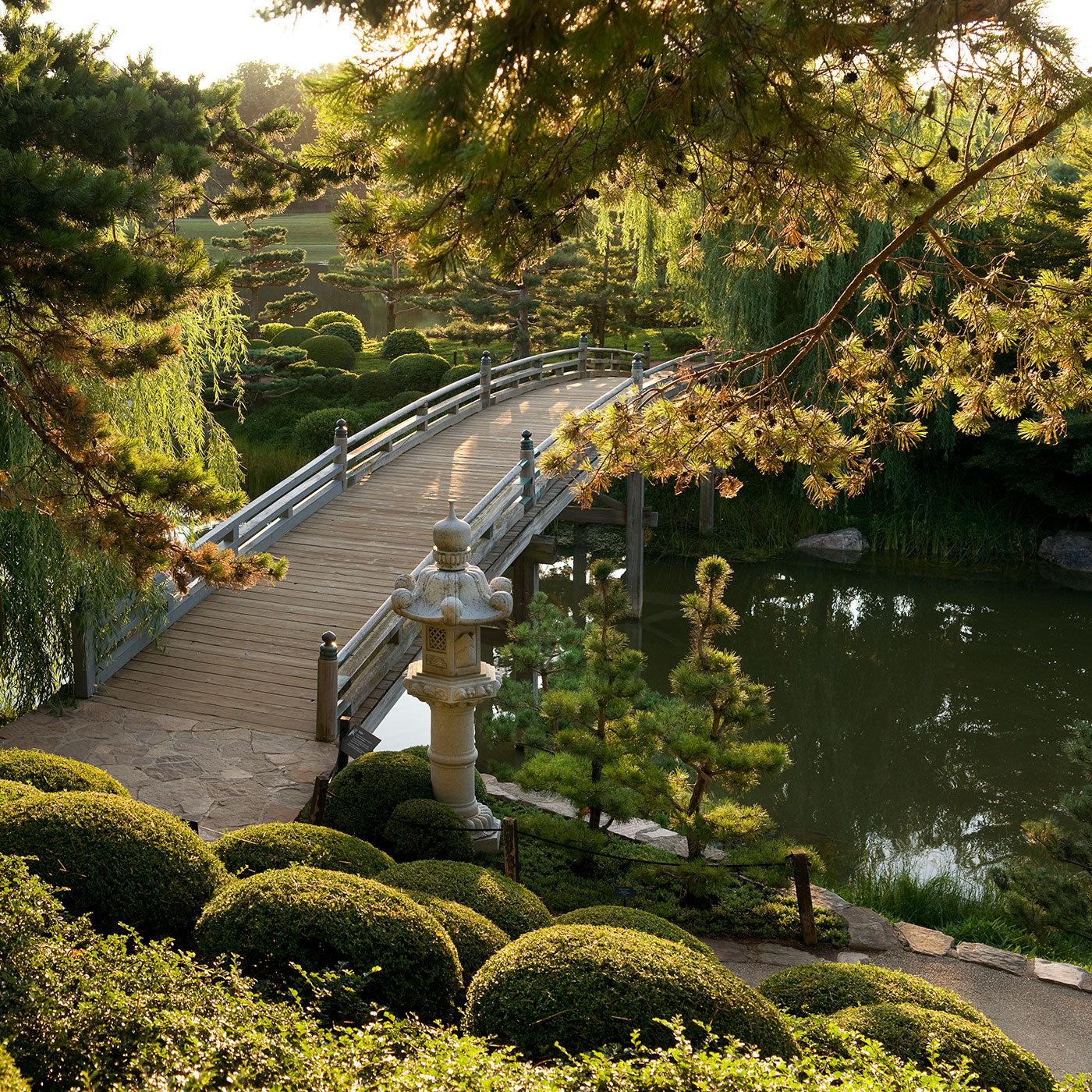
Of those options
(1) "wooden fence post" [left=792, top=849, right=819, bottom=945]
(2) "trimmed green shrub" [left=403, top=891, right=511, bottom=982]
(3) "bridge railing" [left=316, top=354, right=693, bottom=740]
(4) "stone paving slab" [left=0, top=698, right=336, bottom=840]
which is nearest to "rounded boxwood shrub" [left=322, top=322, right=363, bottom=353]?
(3) "bridge railing" [left=316, top=354, right=693, bottom=740]

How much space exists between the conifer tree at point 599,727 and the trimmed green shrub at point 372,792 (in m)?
0.71

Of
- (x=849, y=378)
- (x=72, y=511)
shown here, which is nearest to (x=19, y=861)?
(x=72, y=511)

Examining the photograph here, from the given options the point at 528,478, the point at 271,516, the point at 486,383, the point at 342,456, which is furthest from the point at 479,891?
the point at 486,383

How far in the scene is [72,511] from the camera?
618 cm

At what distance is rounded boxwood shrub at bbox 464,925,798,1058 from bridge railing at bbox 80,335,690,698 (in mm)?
3258

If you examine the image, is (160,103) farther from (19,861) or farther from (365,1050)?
(365,1050)

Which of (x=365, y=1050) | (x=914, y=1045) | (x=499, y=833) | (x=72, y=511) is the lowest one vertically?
(x=499, y=833)

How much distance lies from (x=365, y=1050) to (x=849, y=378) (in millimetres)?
4265

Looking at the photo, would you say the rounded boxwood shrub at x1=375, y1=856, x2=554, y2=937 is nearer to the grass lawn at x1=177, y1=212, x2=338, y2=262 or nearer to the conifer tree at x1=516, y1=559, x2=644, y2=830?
the conifer tree at x1=516, y1=559, x2=644, y2=830

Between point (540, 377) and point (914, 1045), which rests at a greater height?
point (540, 377)

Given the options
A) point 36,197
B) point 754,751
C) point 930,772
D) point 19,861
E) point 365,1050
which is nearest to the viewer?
point 365,1050

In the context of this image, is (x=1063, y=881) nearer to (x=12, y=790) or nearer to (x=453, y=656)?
(x=453, y=656)

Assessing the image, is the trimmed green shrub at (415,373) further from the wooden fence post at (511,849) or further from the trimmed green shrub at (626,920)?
the trimmed green shrub at (626,920)

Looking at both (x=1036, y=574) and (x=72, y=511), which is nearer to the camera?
(x=72, y=511)
